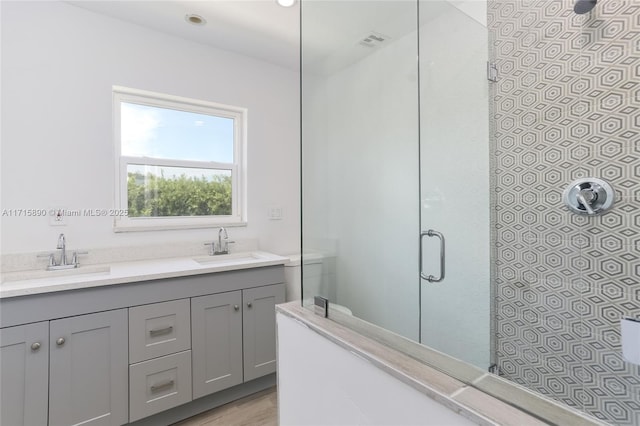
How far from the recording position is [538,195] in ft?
4.70

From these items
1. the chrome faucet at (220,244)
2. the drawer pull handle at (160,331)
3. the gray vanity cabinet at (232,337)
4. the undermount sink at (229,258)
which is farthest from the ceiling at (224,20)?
the drawer pull handle at (160,331)

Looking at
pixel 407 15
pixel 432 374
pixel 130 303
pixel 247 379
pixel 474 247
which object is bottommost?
pixel 247 379

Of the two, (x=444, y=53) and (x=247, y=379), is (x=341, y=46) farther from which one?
(x=247, y=379)

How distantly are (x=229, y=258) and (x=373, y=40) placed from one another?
6.29 ft

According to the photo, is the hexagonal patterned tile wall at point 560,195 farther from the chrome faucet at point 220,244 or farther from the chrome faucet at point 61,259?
the chrome faucet at point 61,259

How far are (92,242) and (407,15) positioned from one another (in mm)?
2506

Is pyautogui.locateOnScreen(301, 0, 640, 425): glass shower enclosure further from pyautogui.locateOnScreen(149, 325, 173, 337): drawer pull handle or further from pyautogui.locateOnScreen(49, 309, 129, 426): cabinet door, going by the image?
pyautogui.locateOnScreen(49, 309, 129, 426): cabinet door

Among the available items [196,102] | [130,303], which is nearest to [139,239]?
[130,303]

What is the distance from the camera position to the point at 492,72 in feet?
5.38

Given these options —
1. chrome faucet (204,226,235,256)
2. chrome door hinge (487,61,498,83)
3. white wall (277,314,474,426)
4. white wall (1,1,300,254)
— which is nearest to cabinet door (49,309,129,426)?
white wall (1,1,300,254)

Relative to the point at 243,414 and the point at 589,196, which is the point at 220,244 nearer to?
the point at 243,414

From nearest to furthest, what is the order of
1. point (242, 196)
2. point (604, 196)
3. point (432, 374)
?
point (432, 374) → point (604, 196) → point (242, 196)

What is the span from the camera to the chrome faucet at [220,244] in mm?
2373

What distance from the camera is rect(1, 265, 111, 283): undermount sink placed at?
1.68 metres
